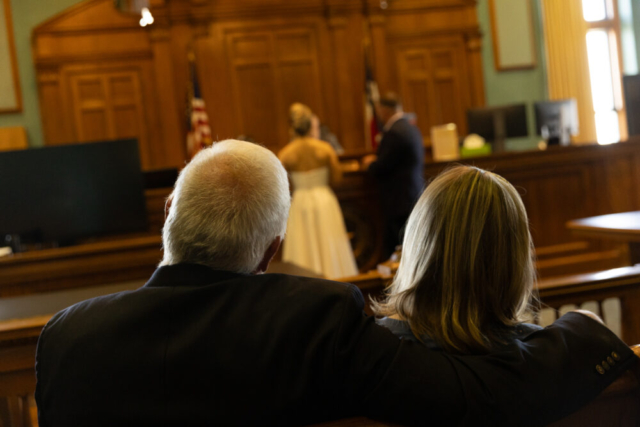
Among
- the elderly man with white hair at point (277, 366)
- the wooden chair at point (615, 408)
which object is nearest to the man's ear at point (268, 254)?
the elderly man with white hair at point (277, 366)

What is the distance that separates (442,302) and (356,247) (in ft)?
14.8

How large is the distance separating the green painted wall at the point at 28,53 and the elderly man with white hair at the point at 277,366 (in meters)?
8.10

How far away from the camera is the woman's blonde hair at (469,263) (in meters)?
1.15

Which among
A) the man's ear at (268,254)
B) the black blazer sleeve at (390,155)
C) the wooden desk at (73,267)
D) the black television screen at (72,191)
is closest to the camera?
the man's ear at (268,254)

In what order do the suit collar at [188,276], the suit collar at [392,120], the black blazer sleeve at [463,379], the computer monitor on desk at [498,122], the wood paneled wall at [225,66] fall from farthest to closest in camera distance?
the wood paneled wall at [225,66] < the computer monitor on desk at [498,122] < the suit collar at [392,120] < the suit collar at [188,276] < the black blazer sleeve at [463,379]

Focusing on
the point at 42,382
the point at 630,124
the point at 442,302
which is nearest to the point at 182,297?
the point at 42,382

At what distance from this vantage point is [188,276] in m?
1.12

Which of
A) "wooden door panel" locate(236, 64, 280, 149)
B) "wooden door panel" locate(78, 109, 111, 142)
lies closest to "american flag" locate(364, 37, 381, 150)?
"wooden door panel" locate(236, 64, 280, 149)

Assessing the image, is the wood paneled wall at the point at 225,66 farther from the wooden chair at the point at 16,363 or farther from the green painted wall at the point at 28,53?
the wooden chair at the point at 16,363

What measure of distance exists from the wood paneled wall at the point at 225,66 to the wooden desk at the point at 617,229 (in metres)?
5.60

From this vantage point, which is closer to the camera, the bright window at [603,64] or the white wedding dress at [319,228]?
the white wedding dress at [319,228]

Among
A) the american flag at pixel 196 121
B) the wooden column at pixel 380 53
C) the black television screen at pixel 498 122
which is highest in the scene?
the wooden column at pixel 380 53

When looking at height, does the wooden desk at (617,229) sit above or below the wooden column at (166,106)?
below

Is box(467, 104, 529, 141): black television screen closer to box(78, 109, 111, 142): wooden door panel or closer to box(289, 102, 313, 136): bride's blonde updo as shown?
box(289, 102, 313, 136): bride's blonde updo
